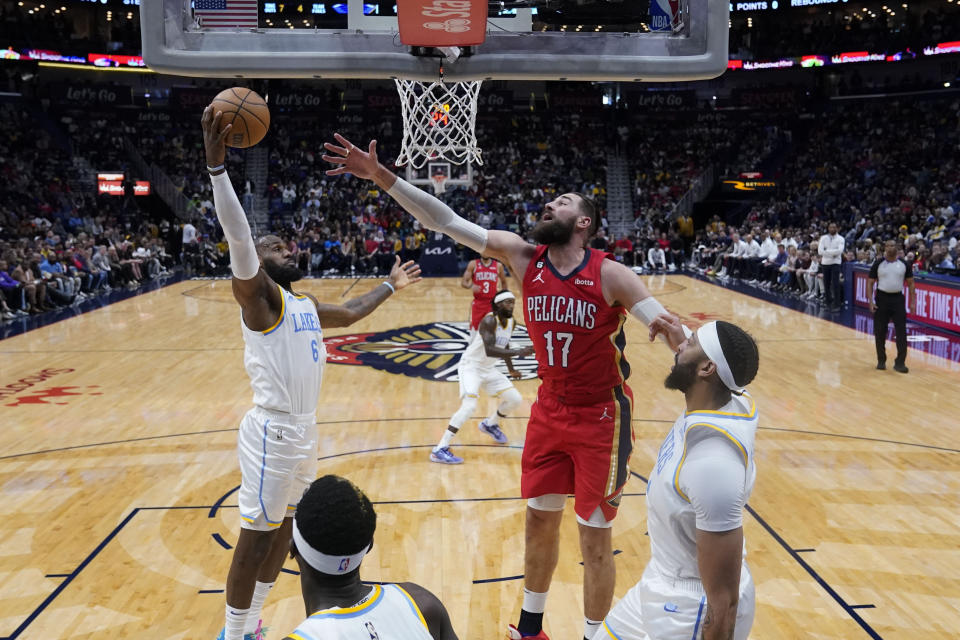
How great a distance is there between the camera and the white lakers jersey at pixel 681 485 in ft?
8.14

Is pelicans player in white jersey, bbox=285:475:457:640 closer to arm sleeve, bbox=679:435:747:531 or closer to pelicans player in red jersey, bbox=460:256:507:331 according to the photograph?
arm sleeve, bbox=679:435:747:531

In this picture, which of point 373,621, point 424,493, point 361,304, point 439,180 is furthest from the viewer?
point 439,180

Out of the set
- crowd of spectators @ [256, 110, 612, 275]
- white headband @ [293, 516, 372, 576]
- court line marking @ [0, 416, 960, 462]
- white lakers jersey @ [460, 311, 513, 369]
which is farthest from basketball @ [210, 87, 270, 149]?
crowd of spectators @ [256, 110, 612, 275]

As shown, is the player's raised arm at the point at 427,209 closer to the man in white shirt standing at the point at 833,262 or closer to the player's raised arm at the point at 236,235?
the player's raised arm at the point at 236,235

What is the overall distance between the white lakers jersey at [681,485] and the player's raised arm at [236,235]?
6.60 ft

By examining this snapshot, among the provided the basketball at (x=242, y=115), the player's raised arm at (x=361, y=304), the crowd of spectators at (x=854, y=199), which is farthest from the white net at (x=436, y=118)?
the crowd of spectators at (x=854, y=199)

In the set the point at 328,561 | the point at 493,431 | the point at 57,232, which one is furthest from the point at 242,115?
the point at 57,232

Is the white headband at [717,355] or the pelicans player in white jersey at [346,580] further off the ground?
the white headband at [717,355]

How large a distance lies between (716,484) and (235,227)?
2365 millimetres

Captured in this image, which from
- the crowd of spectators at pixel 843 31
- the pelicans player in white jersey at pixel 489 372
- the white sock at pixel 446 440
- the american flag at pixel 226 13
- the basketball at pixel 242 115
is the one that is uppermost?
the crowd of spectators at pixel 843 31

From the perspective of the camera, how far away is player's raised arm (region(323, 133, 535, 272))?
13.4ft

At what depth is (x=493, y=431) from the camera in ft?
26.0

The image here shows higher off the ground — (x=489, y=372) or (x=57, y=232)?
(x=57, y=232)

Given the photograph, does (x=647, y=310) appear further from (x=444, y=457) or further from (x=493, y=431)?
(x=493, y=431)
